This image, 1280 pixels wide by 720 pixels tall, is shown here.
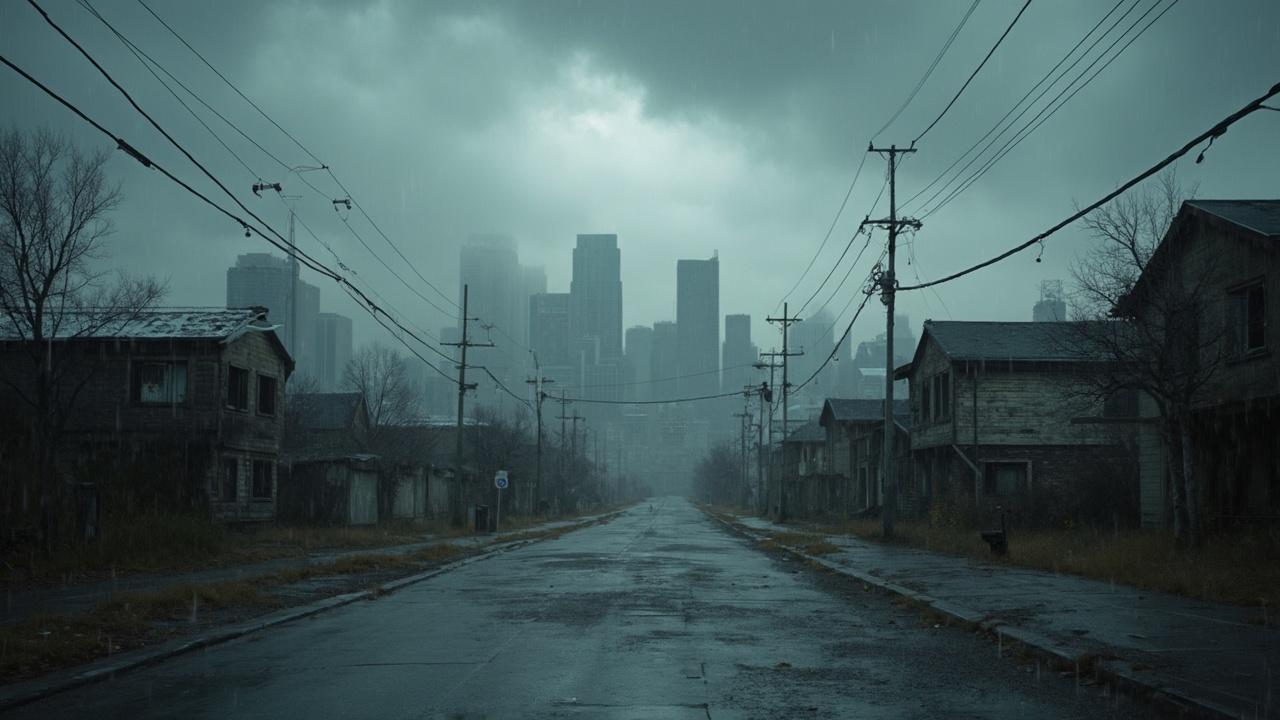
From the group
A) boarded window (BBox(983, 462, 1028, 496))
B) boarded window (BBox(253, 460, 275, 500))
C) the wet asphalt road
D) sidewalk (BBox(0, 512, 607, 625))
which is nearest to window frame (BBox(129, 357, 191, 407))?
boarded window (BBox(253, 460, 275, 500))

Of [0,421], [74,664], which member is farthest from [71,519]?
[74,664]

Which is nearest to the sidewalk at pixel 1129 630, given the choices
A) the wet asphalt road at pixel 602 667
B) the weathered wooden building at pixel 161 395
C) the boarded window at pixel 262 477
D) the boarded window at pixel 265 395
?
the wet asphalt road at pixel 602 667

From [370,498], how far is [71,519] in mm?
22357

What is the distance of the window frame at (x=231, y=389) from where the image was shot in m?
35.1

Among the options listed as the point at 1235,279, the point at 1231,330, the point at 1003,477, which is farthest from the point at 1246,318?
the point at 1003,477

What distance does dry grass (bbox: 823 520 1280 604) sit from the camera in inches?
574

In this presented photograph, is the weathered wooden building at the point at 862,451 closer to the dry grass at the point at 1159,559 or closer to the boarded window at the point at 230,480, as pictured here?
the dry grass at the point at 1159,559

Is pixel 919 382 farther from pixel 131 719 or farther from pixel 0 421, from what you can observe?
pixel 131 719

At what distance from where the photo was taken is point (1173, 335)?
21.0 metres

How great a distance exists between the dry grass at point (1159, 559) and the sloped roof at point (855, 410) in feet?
107

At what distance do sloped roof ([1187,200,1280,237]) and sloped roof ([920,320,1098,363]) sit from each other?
1234 cm

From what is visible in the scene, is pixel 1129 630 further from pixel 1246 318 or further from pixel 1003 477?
pixel 1003 477

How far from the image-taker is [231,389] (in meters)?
35.7

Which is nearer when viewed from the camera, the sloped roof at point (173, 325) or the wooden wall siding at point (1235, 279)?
the wooden wall siding at point (1235, 279)
